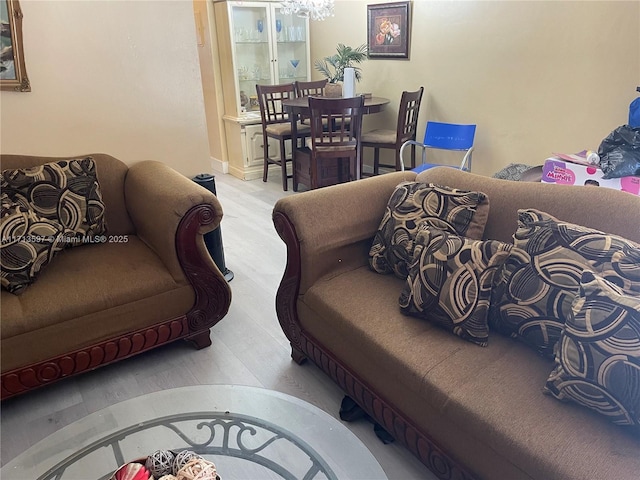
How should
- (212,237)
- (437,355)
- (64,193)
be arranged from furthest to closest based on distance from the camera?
(212,237)
(64,193)
(437,355)

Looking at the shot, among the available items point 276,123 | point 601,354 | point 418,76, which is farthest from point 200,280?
point 418,76

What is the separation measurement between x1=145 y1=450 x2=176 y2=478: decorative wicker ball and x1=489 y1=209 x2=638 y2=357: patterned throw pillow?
104cm

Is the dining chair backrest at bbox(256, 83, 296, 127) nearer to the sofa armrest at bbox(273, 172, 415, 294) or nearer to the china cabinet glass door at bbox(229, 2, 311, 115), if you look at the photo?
the china cabinet glass door at bbox(229, 2, 311, 115)

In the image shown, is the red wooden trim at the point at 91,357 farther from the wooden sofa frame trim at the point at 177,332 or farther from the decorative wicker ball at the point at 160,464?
the decorative wicker ball at the point at 160,464

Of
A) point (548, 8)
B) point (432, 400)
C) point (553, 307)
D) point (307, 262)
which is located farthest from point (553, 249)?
point (548, 8)

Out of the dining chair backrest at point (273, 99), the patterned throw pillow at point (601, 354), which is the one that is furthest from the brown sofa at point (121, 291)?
the dining chair backrest at point (273, 99)

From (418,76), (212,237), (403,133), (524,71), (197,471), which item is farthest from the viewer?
(418,76)

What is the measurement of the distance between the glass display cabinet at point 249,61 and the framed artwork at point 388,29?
1.05 meters

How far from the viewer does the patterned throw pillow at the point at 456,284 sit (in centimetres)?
144

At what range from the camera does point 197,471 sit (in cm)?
94

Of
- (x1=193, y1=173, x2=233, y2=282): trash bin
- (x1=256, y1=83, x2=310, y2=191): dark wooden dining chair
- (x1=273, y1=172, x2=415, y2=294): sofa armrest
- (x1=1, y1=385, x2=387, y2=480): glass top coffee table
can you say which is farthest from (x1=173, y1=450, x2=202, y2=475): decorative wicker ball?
(x1=256, y1=83, x2=310, y2=191): dark wooden dining chair

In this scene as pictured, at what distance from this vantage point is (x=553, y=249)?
134 cm

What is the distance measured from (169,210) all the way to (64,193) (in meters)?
0.53

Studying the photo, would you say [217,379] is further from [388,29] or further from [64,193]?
Answer: [388,29]
